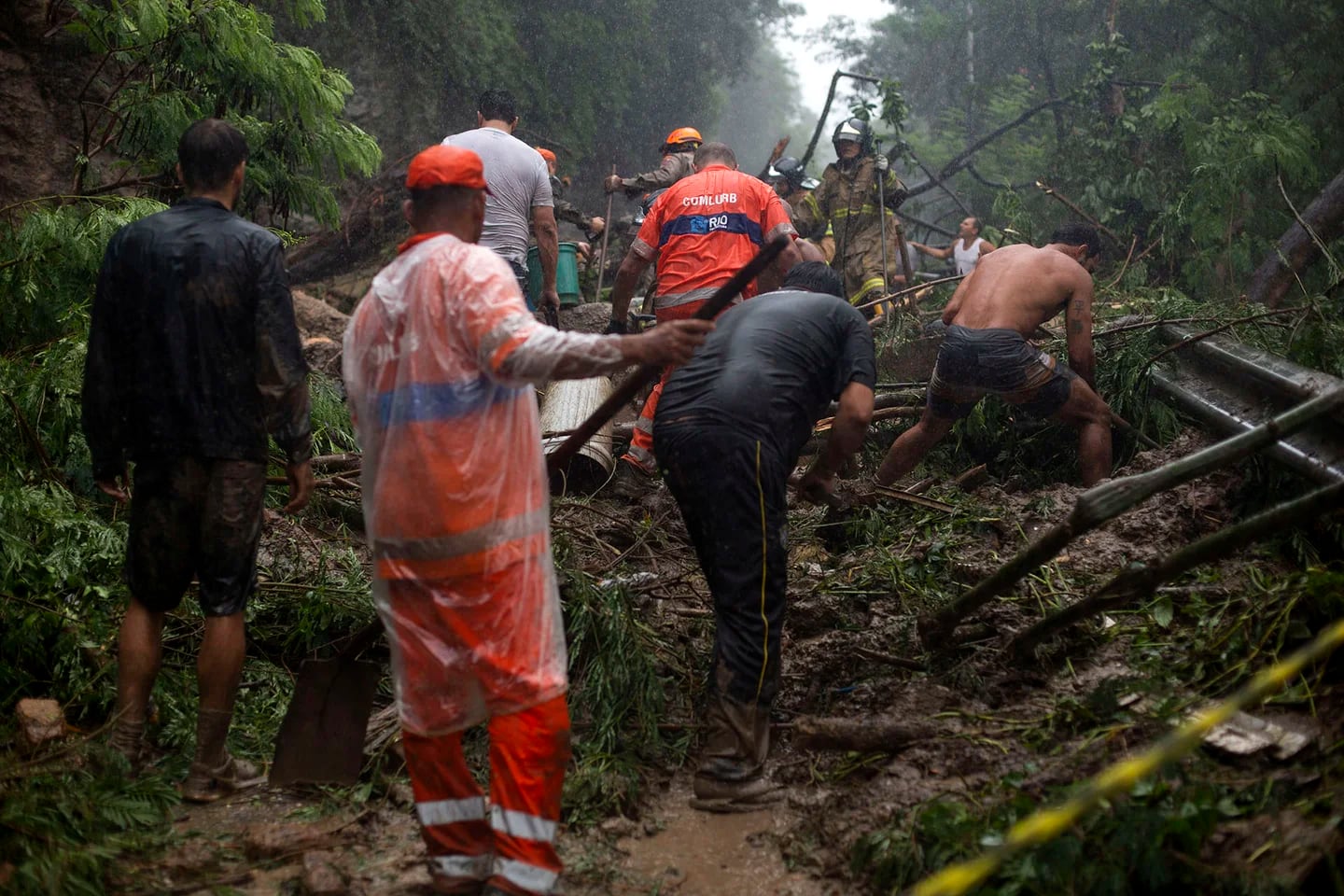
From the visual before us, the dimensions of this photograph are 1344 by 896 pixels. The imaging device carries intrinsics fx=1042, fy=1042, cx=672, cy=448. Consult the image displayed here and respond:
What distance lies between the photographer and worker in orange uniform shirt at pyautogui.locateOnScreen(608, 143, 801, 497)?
5.50 m

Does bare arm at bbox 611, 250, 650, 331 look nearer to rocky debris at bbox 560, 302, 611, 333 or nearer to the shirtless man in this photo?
the shirtless man

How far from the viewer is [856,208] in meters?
9.58

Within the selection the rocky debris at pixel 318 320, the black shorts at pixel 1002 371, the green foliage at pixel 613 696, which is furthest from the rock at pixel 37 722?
the rocky debris at pixel 318 320

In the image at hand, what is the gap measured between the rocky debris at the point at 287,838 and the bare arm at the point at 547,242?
12.1 ft

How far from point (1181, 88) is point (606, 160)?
38.7 ft

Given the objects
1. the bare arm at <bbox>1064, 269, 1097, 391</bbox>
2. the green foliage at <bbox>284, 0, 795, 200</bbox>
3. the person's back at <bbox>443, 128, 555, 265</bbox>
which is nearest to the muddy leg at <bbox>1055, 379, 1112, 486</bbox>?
the bare arm at <bbox>1064, 269, 1097, 391</bbox>

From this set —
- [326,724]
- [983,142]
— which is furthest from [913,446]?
[983,142]

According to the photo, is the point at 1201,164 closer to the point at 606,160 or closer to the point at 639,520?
the point at 639,520

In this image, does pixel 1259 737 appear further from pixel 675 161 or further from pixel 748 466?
pixel 675 161

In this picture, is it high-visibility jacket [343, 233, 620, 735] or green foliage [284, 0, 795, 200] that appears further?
green foliage [284, 0, 795, 200]

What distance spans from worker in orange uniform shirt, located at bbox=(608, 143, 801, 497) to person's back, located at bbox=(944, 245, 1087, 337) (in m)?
1.02

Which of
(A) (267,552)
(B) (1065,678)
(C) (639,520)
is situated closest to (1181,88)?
(C) (639,520)

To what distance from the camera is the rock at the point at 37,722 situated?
3.04 meters

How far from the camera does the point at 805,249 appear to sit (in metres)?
6.32
